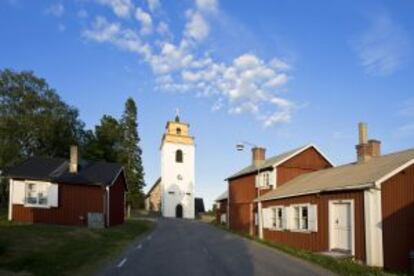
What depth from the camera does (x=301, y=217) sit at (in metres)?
29.4

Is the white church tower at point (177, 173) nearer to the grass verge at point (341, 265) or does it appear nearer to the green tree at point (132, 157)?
the green tree at point (132, 157)

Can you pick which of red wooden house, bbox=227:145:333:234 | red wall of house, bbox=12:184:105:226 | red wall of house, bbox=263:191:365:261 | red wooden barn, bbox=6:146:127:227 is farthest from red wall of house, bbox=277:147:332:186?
red wall of house, bbox=12:184:105:226

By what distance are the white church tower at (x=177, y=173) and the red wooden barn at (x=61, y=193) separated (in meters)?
42.0

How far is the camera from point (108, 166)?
45.5 metres

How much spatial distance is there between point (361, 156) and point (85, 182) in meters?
20.9

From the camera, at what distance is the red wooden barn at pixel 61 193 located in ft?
124

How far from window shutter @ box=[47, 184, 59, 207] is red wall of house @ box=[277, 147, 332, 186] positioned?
16869 millimetres

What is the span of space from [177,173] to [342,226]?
63.5 m

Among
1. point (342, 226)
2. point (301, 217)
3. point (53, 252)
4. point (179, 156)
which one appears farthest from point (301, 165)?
point (179, 156)

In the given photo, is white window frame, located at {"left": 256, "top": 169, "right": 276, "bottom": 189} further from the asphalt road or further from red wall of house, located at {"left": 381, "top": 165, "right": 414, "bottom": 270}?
red wall of house, located at {"left": 381, "top": 165, "right": 414, "bottom": 270}

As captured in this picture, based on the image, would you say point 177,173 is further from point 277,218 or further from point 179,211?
point 277,218

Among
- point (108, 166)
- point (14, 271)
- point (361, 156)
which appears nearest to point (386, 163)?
point (361, 156)

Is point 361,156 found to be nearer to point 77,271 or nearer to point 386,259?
point 386,259

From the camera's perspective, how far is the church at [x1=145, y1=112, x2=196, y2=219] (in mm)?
85625
